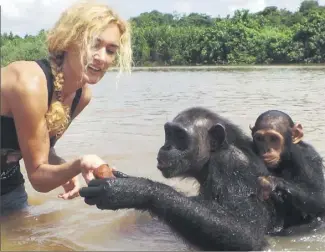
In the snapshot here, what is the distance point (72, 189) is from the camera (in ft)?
15.4

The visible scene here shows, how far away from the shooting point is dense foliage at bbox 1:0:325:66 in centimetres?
4803

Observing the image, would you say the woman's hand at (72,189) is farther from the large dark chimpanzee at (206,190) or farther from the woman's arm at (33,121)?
the large dark chimpanzee at (206,190)

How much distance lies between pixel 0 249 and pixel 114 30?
180 cm

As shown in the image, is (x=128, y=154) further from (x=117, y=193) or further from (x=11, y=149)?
(x=117, y=193)

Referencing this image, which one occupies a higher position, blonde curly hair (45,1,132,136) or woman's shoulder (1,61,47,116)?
blonde curly hair (45,1,132,136)

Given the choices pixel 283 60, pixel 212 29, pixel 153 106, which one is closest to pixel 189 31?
pixel 212 29

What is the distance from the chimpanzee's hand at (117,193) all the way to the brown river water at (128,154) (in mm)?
672

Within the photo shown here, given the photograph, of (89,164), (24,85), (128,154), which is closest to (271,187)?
(89,164)

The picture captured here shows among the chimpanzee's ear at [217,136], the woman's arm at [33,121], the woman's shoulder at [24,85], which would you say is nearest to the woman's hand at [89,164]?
the woman's arm at [33,121]

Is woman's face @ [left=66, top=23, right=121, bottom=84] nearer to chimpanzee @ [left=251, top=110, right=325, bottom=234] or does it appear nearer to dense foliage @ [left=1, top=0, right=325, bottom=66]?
chimpanzee @ [left=251, top=110, right=325, bottom=234]

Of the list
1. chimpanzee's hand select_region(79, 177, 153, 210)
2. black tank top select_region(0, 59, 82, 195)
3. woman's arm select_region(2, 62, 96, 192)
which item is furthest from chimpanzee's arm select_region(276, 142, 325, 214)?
black tank top select_region(0, 59, 82, 195)

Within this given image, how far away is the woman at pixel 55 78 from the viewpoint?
13.2 feet

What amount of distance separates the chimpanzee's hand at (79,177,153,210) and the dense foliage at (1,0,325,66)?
135ft

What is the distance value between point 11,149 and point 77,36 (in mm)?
1130
